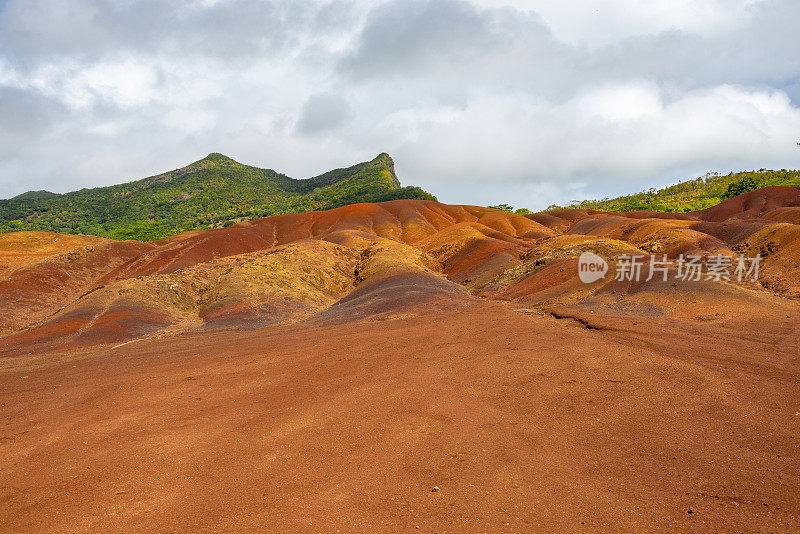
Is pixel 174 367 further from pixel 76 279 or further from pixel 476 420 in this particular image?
pixel 76 279

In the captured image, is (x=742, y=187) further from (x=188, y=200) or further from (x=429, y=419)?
(x=188, y=200)

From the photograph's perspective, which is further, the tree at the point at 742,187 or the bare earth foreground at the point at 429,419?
the tree at the point at 742,187

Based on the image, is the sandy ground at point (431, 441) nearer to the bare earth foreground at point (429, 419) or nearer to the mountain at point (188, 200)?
the bare earth foreground at point (429, 419)

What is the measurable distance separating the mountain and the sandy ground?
259 ft

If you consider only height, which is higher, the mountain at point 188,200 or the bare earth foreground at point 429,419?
the mountain at point 188,200

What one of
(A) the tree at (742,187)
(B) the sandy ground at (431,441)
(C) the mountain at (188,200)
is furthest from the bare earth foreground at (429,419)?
(A) the tree at (742,187)

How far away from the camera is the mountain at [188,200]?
98.9 m

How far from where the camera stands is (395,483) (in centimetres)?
520

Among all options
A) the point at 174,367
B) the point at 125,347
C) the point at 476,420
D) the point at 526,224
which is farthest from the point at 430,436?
the point at 526,224

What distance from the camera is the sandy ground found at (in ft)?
15.2

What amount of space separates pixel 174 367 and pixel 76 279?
36906 mm

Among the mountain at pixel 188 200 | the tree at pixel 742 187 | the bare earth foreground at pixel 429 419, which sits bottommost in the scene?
the bare earth foreground at pixel 429 419

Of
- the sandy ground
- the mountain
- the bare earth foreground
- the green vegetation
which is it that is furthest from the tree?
the sandy ground

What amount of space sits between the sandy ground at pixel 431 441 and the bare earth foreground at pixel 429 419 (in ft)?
0.11
